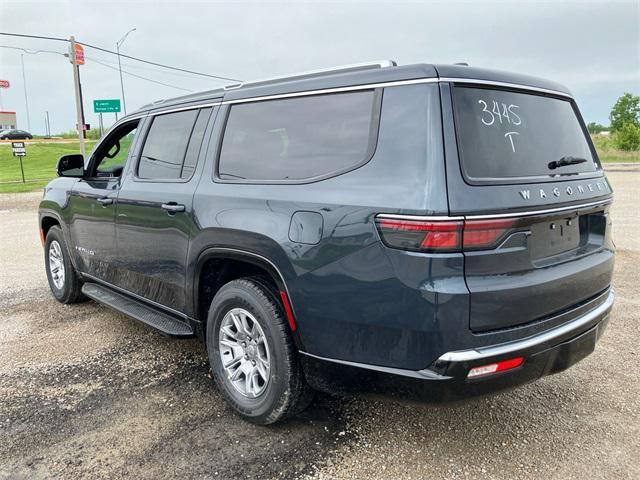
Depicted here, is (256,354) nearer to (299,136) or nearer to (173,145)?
(299,136)

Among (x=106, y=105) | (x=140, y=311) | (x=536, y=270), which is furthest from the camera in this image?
(x=106, y=105)

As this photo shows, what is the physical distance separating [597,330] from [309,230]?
5.42 ft

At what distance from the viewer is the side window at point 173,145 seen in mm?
3509

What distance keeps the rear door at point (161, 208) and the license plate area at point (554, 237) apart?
1978mm

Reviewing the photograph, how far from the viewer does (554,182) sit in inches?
101

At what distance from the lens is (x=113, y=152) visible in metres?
4.73

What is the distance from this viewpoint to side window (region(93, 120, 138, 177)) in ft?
14.5

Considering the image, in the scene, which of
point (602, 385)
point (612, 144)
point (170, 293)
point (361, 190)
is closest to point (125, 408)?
point (170, 293)

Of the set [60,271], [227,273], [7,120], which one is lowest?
[60,271]

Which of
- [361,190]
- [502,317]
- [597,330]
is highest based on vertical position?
[361,190]

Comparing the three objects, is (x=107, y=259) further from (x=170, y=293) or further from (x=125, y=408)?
(x=125, y=408)

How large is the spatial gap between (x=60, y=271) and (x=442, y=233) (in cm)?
464

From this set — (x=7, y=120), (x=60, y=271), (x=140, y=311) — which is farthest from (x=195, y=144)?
(x=7, y=120)

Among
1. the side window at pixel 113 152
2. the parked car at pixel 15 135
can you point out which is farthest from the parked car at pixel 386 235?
the parked car at pixel 15 135
